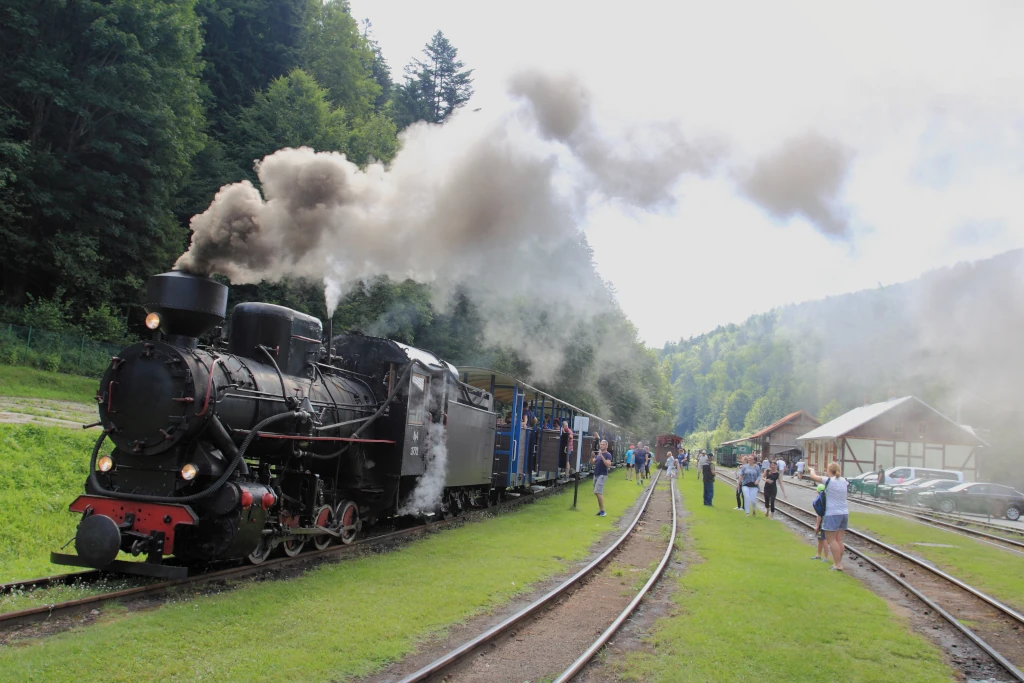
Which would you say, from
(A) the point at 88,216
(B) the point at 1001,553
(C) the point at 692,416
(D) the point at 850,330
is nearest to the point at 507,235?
(B) the point at 1001,553

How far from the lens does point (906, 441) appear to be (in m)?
44.2

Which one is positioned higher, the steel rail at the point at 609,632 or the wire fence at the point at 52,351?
the wire fence at the point at 52,351

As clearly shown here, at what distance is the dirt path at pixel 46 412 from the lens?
14.0 meters

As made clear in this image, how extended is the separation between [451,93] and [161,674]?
1783 inches

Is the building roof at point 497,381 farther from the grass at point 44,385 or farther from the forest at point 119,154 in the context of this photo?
the grass at point 44,385

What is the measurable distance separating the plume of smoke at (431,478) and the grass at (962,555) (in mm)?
8356

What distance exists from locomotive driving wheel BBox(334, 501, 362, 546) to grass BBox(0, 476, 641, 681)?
750 millimetres

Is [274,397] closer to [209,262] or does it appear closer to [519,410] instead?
[209,262]

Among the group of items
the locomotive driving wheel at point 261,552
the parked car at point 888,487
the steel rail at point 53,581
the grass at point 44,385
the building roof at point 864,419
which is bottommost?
the steel rail at point 53,581

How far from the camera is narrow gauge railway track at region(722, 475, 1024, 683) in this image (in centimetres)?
720

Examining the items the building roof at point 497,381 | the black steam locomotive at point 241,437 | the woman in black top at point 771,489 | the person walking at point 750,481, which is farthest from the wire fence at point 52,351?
the woman in black top at point 771,489

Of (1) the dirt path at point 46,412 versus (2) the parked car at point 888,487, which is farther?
(2) the parked car at point 888,487

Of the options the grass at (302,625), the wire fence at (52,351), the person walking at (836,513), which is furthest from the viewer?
the wire fence at (52,351)

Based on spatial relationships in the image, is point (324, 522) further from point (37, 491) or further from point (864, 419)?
point (864, 419)
